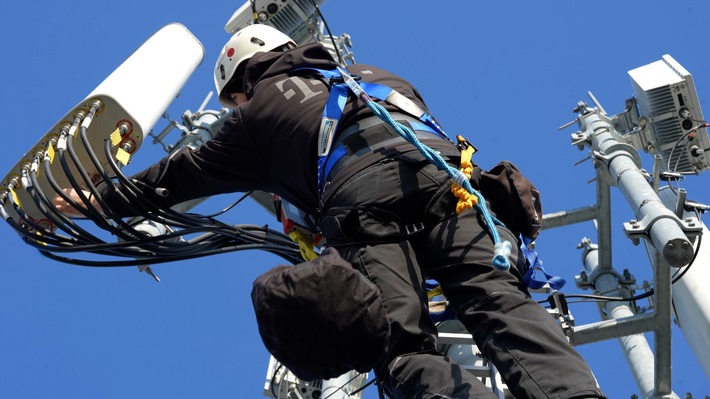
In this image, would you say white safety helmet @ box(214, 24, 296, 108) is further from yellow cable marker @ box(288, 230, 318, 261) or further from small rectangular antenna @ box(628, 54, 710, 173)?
small rectangular antenna @ box(628, 54, 710, 173)

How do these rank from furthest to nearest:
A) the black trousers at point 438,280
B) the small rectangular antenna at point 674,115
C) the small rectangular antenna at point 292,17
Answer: the small rectangular antenna at point 292,17
the small rectangular antenna at point 674,115
the black trousers at point 438,280

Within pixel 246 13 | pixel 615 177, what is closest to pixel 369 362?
pixel 615 177

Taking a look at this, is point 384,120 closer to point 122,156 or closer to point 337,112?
point 337,112

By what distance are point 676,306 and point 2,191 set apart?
4.50m

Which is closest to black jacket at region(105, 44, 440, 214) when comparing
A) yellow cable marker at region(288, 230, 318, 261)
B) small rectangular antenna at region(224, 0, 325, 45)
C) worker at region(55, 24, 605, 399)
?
worker at region(55, 24, 605, 399)

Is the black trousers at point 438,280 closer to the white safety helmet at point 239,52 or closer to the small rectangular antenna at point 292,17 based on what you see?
the white safety helmet at point 239,52

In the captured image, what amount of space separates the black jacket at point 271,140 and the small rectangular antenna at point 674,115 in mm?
3590

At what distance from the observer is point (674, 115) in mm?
8922

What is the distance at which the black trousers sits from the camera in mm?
4457

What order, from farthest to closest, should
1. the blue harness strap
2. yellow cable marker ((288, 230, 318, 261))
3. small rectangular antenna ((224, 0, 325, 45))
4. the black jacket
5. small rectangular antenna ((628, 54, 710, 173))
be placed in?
small rectangular antenna ((224, 0, 325, 45)), small rectangular antenna ((628, 54, 710, 173)), yellow cable marker ((288, 230, 318, 261)), the black jacket, the blue harness strap

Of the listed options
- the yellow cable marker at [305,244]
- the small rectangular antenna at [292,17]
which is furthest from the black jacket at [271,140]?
the small rectangular antenna at [292,17]

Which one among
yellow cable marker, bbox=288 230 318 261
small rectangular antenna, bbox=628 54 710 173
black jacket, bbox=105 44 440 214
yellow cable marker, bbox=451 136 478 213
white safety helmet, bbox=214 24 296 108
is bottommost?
small rectangular antenna, bbox=628 54 710 173

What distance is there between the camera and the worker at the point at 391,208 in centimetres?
454

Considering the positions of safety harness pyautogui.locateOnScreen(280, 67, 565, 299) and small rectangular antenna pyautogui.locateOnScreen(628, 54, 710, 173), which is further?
small rectangular antenna pyautogui.locateOnScreen(628, 54, 710, 173)
